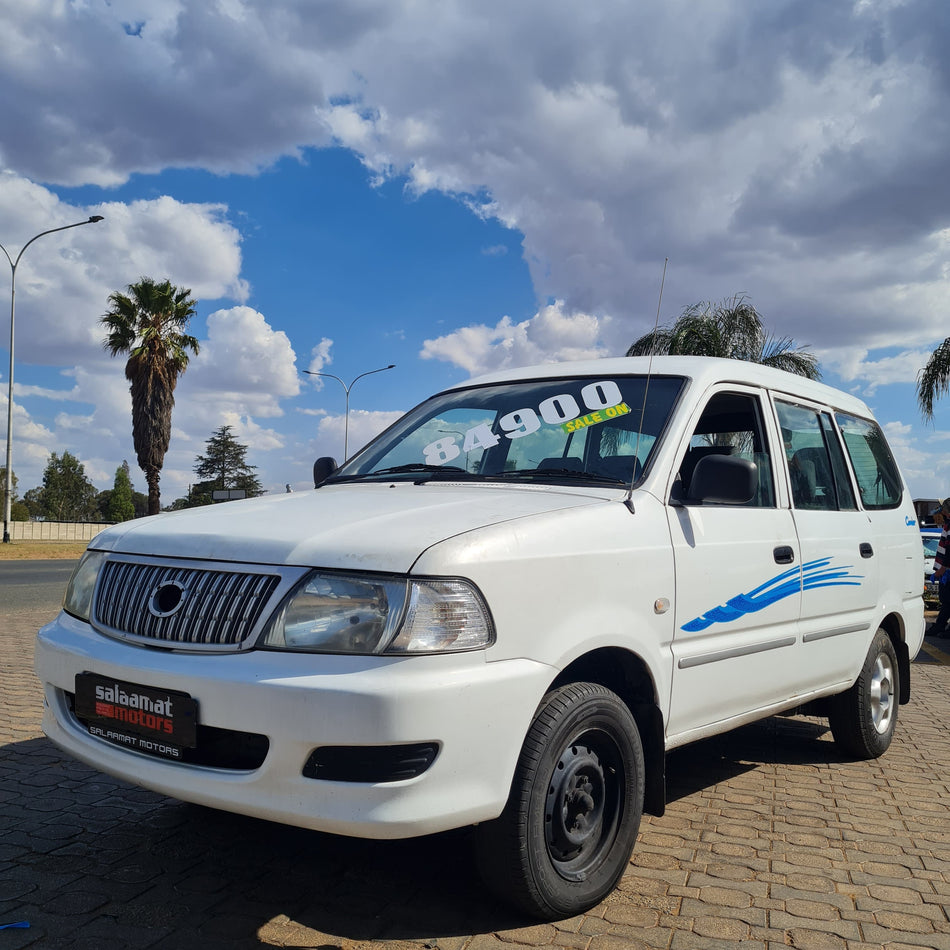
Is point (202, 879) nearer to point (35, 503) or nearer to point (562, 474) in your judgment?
point (562, 474)

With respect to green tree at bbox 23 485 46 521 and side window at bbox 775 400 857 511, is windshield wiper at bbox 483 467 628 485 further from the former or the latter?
green tree at bbox 23 485 46 521

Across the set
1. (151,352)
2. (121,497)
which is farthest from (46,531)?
(121,497)

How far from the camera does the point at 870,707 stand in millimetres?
5199

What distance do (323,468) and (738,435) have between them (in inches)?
81.7

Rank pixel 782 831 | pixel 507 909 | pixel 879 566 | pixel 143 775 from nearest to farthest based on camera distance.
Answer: pixel 143 775
pixel 507 909
pixel 782 831
pixel 879 566

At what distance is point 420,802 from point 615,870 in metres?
0.99

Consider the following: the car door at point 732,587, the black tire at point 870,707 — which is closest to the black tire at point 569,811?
the car door at point 732,587

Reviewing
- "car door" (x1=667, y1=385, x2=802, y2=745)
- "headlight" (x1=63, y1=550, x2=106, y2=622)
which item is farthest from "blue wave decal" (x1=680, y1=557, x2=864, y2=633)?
"headlight" (x1=63, y1=550, x2=106, y2=622)

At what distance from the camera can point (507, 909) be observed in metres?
3.00

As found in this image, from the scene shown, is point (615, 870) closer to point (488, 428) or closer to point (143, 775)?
point (143, 775)

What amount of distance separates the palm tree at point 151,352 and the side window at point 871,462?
33.8 meters

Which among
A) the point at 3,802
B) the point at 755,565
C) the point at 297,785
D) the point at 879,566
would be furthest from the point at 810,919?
the point at 3,802

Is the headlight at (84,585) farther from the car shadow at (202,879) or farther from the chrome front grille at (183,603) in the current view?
the car shadow at (202,879)

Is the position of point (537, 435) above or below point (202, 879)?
above
